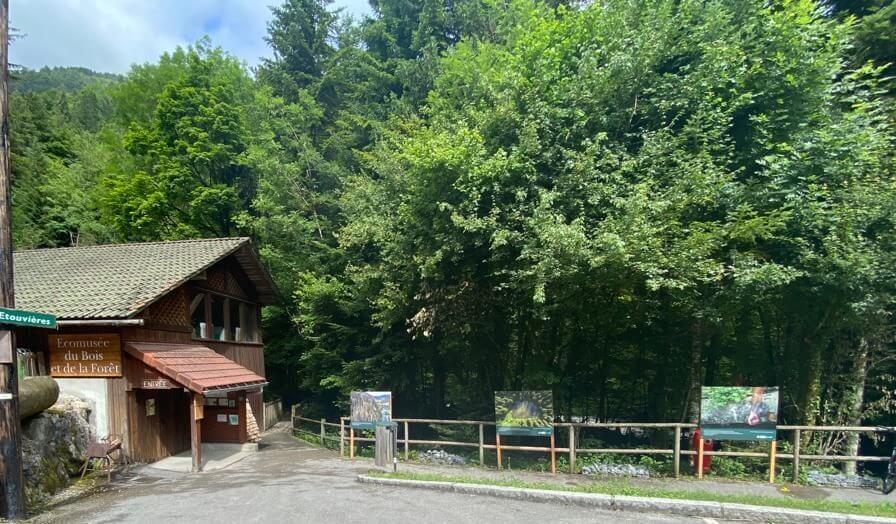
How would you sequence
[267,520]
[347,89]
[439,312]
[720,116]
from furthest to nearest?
[347,89] → [439,312] → [720,116] → [267,520]

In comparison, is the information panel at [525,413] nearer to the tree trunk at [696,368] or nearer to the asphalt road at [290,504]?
the asphalt road at [290,504]

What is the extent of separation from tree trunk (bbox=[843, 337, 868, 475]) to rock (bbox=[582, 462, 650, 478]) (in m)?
4.58

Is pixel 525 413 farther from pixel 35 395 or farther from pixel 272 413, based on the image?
pixel 272 413

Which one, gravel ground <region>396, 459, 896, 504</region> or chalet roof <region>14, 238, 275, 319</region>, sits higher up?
chalet roof <region>14, 238, 275, 319</region>

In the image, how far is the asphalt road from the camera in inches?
279

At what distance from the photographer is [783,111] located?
10352mm

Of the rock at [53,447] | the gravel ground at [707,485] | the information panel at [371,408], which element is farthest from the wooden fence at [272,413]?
the gravel ground at [707,485]

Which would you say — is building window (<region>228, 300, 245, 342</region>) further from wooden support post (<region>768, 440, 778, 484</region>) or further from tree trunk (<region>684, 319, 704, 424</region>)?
wooden support post (<region>768, 440, 778, 484</region>)

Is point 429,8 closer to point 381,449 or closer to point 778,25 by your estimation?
point 778,25

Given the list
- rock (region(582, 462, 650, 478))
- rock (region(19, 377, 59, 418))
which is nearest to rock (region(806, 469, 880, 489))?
rock (region(582, 462, 650, 478))

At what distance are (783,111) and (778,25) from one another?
179 centimetres

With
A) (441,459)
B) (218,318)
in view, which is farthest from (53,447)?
(441,459)

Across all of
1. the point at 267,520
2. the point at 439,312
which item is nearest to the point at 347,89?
the point at 439,312

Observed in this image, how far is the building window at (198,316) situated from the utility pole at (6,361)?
6.78m
